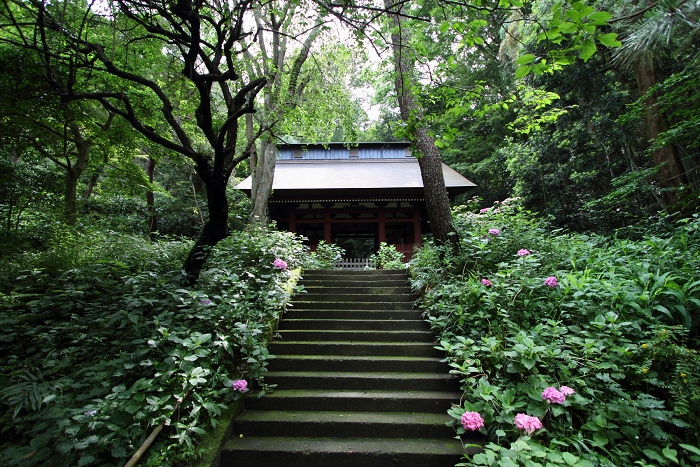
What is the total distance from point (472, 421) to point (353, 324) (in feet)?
6.41

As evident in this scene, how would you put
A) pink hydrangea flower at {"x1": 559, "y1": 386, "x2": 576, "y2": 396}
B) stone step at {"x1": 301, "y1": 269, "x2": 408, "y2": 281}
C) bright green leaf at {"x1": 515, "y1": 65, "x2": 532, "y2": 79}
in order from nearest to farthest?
bright green leaf at {"x1": 515, "y1": 65, "x2": 532, "y2": 79}
pink hydrangea flower at {"x1": 559, "y1": 386, "x2": 576, "y2": 396}
stone step at {"x1": 301, "y1": 269, "x2": 408, "y2": 281}

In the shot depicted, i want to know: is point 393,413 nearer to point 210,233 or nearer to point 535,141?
point 210,233

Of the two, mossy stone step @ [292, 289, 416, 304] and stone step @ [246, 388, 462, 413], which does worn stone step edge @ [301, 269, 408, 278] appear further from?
stone step @ [246, 388, 462, 413]

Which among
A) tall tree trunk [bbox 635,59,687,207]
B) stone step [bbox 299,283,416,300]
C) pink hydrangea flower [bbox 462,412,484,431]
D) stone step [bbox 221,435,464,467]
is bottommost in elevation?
stone step [bbox 221,435,464,467]

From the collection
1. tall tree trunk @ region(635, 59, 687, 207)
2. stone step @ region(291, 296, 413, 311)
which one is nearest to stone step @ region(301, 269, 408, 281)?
stone step @ region(291, 296, 413, 311)

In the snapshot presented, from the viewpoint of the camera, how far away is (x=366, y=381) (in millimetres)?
2758

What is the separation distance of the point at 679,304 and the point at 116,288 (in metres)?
4.83

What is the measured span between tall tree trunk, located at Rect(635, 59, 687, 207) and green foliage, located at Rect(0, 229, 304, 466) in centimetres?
777

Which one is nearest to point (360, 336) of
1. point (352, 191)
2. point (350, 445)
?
point (350, 445)

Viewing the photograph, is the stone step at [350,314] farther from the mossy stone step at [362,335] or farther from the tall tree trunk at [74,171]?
the tall tree trunk at [74,171]

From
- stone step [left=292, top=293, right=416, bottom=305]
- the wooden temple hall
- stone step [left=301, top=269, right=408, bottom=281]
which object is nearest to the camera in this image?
stone step [left=292, top=293, right=416, bottom=305]

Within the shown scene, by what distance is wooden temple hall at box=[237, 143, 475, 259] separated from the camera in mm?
9867

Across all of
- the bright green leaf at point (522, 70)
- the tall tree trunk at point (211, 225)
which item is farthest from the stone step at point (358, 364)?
the bright green leaf at point (522, 70)

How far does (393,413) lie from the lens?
248 centimetres
